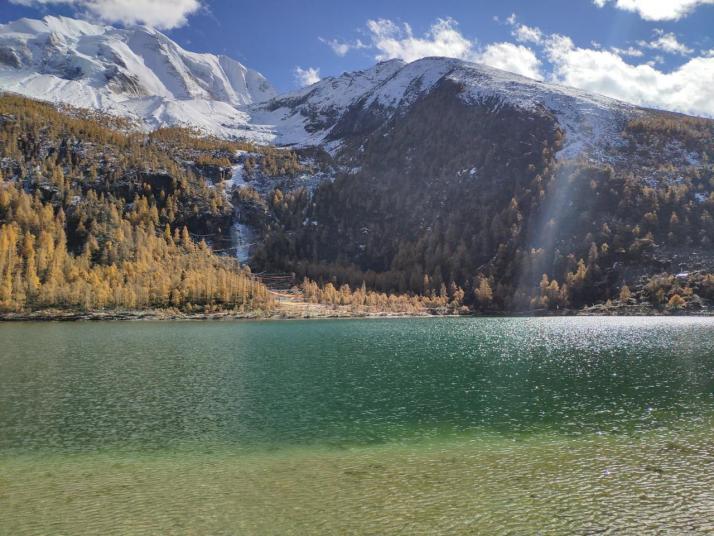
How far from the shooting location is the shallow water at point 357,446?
22.1 m

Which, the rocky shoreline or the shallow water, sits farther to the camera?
the rocky shoreline

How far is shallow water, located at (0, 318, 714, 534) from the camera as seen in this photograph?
22141 millimetres

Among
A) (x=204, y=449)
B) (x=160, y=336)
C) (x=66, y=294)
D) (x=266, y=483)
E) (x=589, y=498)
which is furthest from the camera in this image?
(x=66, y=294)

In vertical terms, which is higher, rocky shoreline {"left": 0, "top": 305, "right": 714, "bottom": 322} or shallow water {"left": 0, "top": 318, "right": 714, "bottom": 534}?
rocky shoreline {"left": 0, "top": 305, "right": 714, "bottom": 322}

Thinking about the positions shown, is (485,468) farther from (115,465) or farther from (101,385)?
(101,385)

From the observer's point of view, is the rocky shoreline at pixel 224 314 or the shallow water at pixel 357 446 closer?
the shallow water at pixel 357 446

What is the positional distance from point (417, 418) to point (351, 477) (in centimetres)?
1398

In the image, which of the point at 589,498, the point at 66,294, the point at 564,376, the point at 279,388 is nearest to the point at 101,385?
the point at 279,388

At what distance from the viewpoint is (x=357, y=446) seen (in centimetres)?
3269

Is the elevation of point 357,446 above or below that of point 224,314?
below

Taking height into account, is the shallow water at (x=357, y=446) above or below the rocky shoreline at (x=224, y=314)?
below

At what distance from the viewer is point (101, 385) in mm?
52625

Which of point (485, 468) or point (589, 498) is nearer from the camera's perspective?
point (589, 498)

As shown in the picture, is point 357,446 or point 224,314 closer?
point 357,446
